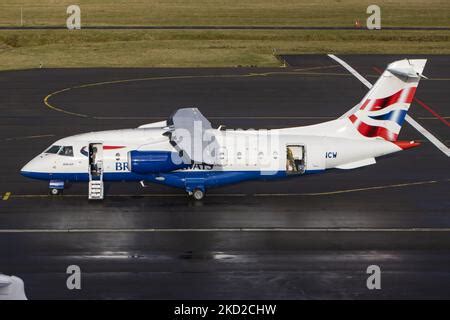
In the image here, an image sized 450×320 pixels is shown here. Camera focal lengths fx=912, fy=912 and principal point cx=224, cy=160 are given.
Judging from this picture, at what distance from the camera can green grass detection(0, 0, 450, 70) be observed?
8731 cm

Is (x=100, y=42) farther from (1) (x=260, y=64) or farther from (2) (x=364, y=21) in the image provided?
(2) (x=364, y=21)

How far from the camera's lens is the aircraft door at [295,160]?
155ft

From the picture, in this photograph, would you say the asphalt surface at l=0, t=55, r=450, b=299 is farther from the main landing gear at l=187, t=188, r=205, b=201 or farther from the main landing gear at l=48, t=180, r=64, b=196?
the main landing gear at l=48, t=180, r=64, b=196

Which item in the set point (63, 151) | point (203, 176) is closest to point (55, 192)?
point (63, 151)

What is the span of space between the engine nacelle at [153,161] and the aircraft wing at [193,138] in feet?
1.85

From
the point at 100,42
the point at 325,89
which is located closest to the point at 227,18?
the point at 100,42

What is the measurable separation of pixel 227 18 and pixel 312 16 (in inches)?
445

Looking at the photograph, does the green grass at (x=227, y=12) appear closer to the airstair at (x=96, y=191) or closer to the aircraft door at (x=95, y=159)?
the aircraft door at (x=95, y=159)

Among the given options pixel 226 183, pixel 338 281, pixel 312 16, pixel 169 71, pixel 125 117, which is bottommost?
pixel 338 281

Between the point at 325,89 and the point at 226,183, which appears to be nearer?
the point at 226,183

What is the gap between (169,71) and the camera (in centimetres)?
8144

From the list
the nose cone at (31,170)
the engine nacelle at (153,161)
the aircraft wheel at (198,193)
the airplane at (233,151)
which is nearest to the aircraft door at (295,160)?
the airplane at (233,151)

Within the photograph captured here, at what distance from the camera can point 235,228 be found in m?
43.7

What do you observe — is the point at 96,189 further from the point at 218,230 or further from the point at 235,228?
the point at 235,228
